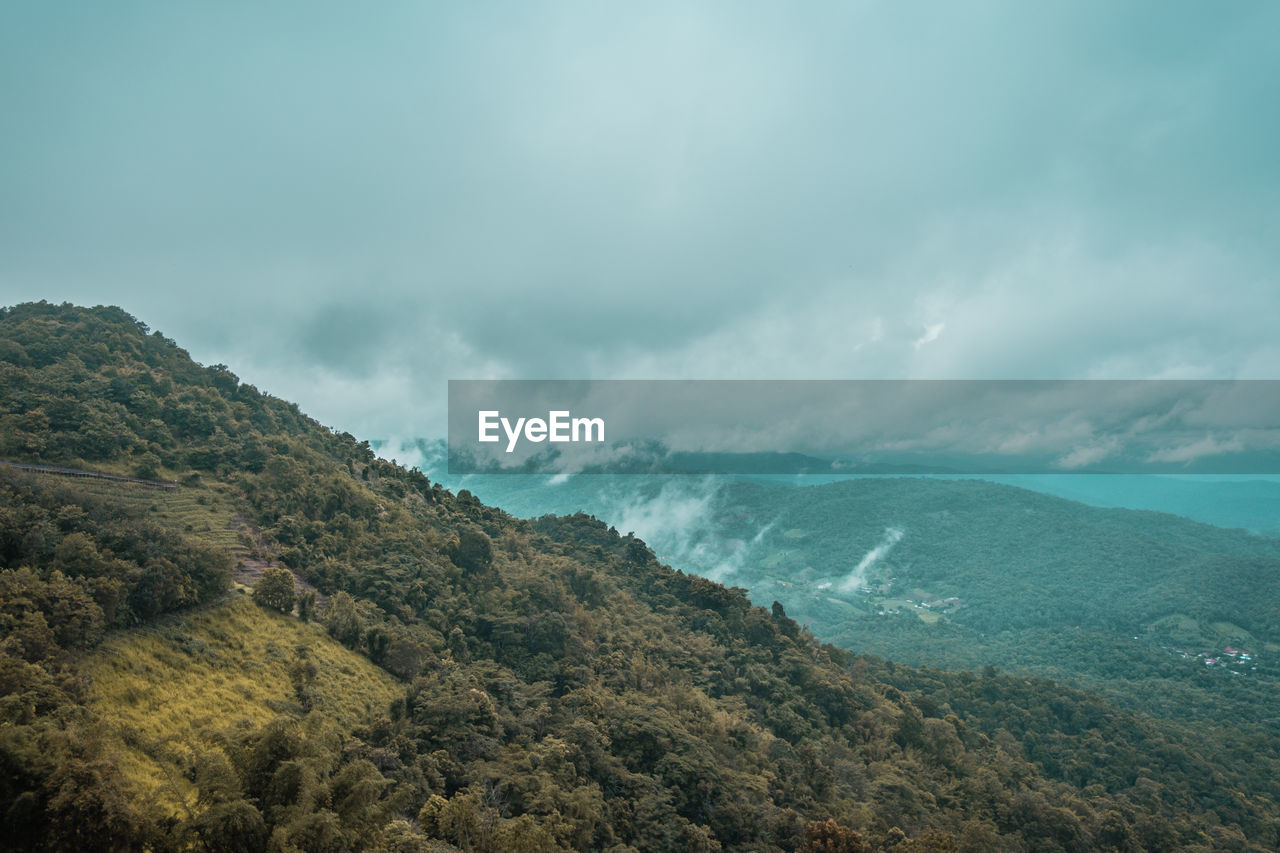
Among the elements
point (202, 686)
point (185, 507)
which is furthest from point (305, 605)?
point (185, 507)

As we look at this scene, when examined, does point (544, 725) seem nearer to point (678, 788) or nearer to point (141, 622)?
point (678, 788)

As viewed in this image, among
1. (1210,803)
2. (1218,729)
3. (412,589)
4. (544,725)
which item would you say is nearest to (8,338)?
(412,589)

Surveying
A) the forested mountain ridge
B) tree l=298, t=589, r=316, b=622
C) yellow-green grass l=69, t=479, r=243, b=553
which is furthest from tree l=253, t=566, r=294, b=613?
yellow-green grass l=69, t=479, r=243, b=553

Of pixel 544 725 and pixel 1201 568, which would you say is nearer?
pixel 544 725

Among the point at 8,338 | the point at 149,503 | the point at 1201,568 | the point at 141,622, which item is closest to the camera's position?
the point at 141,622

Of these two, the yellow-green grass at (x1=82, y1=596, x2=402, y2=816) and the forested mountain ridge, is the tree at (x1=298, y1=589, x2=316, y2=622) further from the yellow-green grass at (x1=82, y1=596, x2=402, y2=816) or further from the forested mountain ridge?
the yellow-green grass at (x1=82, y1=596, x2=402, y2=816)

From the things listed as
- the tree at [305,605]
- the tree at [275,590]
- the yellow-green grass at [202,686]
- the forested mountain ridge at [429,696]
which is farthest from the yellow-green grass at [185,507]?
the yellow-green grass at [202,686]
